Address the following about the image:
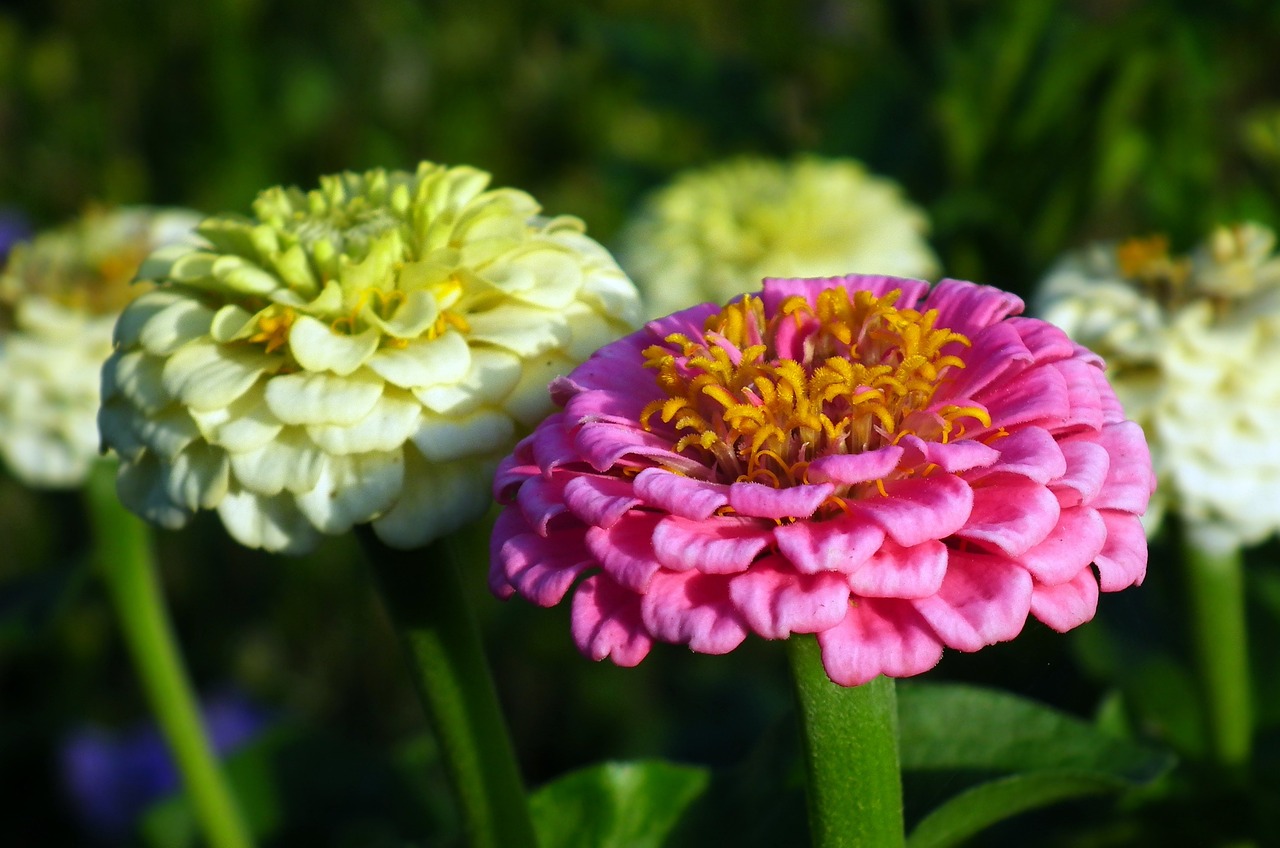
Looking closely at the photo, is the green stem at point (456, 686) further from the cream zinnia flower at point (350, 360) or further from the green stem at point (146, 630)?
the green stem at point (146, 630)

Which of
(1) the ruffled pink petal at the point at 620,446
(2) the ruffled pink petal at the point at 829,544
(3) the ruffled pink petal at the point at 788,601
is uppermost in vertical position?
(1) the ruffled pink petal at the point at 620,446

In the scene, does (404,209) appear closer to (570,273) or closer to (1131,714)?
(570,273)

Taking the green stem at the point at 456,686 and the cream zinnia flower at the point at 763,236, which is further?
the cream zinnia flower at the point at 763,236

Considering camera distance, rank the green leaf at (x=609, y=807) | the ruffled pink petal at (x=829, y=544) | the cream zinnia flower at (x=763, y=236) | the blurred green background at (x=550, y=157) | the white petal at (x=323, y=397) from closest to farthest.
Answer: the ruffled pink petal at (x=829, y=544) → the white petal at (x=323, y=397) → the green leaf at (x=609, y=807) → the blurred green background at (x=550, y=157) → the cream zinnia flower at (x=763, y=236)

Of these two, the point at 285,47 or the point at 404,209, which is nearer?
the point at 404,209

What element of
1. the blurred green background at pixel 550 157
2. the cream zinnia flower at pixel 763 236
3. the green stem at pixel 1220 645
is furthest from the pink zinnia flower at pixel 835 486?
the cream zinnia flower at pixel 763 236

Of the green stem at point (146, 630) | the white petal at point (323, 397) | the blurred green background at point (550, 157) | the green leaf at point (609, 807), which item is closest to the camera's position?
the white petal at point (323, 397)

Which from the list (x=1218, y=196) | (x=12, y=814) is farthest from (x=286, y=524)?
(x=1218, y=196)
